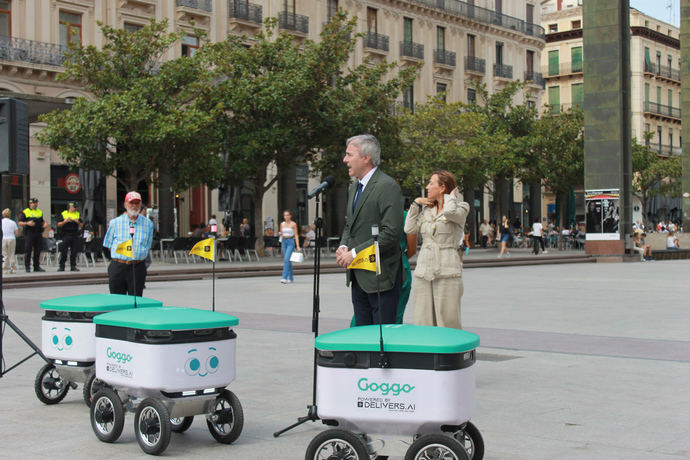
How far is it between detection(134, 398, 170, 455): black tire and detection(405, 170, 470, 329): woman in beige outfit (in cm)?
274

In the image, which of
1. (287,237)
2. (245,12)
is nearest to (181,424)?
(287,237)

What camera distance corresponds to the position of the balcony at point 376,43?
5091cm

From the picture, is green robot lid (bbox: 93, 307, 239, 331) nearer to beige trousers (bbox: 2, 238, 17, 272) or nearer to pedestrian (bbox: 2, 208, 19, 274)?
pedestrian (bbox: 2, 208, 19, 274)

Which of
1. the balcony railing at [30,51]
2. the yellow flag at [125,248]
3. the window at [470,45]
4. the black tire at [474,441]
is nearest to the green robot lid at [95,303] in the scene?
the yellow flag at [125,248]

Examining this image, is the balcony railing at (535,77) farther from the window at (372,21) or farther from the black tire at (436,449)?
the black tire at (436,449)

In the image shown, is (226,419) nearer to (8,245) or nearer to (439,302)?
(439,302)

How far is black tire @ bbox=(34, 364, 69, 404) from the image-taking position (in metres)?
6.89

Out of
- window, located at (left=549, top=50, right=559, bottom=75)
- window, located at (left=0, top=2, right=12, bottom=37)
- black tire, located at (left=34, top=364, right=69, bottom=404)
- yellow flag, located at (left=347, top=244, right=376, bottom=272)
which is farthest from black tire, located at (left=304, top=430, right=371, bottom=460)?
window, located at (left=549, top=50, right=559, bottom=75)

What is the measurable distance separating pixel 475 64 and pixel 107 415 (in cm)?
5481

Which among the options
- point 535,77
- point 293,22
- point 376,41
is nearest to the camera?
point 293,22

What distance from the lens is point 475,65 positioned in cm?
5828

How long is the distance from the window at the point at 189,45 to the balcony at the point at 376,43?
11777 millimetres

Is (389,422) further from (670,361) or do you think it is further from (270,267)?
(270,267)

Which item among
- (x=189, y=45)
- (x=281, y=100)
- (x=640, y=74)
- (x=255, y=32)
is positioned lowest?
(x=281, y=100)
